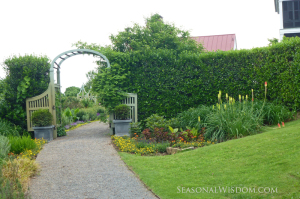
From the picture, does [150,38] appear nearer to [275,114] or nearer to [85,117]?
[85,117]

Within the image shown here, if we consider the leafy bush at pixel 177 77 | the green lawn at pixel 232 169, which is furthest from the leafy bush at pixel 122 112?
the green lawn at pixel 232 169

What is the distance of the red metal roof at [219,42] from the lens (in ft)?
76.5

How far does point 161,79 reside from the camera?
1012 centimetres

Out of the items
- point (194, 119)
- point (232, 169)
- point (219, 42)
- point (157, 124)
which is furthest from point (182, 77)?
point (219, 42)

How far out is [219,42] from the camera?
23875 mm

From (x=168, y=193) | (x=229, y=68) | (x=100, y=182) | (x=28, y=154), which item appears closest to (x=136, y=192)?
(x=168, y=193)

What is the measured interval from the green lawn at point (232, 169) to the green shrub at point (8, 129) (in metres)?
5.06

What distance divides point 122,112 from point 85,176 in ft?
14.2

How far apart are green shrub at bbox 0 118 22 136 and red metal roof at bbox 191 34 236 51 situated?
1801 cm

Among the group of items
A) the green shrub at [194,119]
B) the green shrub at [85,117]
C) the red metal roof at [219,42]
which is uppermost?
the red metal roof at [219,42]

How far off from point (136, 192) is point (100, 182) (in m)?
0.86

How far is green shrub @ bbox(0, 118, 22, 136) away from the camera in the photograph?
8.69 meters

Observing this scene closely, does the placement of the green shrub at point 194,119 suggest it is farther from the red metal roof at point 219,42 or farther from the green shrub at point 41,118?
the red metal roof at point 219,42

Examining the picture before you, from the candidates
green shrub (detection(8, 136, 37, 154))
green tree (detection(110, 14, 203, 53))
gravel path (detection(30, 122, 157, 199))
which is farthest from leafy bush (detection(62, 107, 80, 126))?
gravel path (detection(30, 122, 157, 199))
